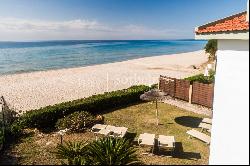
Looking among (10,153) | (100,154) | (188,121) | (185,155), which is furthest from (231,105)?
(188,121)

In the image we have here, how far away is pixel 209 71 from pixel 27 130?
20970 millimetres

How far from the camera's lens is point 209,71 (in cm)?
Answer: 3153

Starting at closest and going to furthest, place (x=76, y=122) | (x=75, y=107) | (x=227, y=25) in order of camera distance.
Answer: (x=227, y=25), (x=76, y=122), (x=75, y=107)

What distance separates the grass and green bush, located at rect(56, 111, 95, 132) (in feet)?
1.74

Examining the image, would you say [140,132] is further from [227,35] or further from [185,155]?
[227,35]

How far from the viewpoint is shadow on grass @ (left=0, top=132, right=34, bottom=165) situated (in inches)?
497

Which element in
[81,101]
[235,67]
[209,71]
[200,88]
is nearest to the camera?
[235,67]

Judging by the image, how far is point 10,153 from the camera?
1348 centimetres

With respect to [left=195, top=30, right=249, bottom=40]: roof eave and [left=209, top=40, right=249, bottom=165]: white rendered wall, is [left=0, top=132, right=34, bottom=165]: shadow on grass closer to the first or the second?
[left=209, top=40, right=249, bottom=165]: white rendered wall

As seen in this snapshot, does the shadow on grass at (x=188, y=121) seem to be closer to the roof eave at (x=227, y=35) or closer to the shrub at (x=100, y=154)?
the shrub at (x=100, y=154)

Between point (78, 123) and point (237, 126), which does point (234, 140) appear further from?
point (78, 123)

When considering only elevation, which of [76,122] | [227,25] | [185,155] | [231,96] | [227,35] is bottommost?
[185,155]

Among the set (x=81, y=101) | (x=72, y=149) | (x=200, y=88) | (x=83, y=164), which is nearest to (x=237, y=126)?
(x=83, y=164)

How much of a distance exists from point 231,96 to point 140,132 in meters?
8.56
